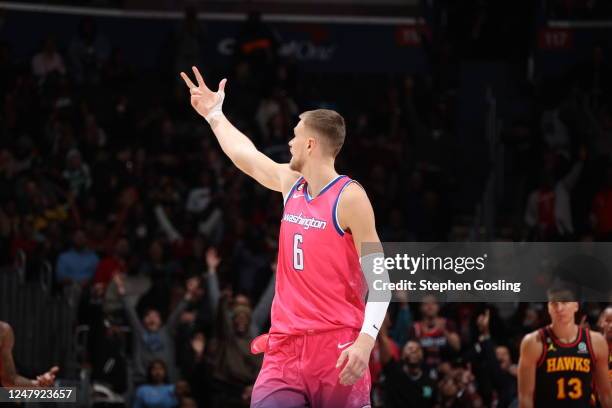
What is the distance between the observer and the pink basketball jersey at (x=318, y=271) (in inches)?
247

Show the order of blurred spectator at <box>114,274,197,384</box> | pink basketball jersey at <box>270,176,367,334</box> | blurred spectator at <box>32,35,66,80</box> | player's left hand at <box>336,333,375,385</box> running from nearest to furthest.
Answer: player's left hand at <box>336,333,375,385</box>
pink basketball jersey at <box>270,176,367,334</box>
blurred spectator at <box>114,274,197,384</box>
blurred spectator at <box>32,35,66,80</box>

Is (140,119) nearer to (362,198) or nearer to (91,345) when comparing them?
(91,345)

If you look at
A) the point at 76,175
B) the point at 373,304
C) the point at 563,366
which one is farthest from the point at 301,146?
the point at 76,175

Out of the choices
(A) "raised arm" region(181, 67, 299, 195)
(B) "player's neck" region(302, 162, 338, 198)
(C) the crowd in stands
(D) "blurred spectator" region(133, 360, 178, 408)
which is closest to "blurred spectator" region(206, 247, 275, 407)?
(C) the crowd in stands

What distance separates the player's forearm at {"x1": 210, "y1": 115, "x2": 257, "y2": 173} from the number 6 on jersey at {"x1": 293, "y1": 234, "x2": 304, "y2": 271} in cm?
78

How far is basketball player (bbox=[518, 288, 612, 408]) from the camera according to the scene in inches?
342

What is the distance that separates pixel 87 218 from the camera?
16.0 meters

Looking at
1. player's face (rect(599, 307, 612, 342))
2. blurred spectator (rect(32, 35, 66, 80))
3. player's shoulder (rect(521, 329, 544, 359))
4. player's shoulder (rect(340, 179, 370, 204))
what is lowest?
player's shoulder (rect(521, 329, 544, 359))

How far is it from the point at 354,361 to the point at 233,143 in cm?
172

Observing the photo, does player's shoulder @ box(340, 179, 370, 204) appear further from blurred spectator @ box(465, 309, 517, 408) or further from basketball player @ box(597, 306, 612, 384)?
blurred spectator @ box(465, 309, 517, 408)

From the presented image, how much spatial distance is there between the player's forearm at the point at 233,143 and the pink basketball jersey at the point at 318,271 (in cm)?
70

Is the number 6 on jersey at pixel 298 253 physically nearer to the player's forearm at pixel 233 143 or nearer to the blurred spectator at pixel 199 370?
the player's forearm at pixel 233 143

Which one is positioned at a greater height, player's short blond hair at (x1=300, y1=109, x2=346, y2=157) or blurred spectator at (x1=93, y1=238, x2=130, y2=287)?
blurred spectator at (x1=93, y1=238, x2=130, y2=287)

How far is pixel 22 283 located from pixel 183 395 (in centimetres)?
241
